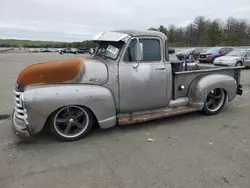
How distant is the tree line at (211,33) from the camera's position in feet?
179

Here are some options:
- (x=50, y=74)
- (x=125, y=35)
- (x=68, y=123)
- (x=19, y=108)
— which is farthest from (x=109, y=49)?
(x=19, y=108)

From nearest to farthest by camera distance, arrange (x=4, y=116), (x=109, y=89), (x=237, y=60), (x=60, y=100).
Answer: (x=60, y=100), (x=109, y=89), (x=4, y=116), (x=237, y=60)

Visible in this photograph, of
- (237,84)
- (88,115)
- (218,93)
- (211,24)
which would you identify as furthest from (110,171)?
(211,24)

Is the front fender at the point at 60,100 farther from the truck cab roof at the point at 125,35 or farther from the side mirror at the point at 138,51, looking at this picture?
the truck cab roof at the point at 125,35

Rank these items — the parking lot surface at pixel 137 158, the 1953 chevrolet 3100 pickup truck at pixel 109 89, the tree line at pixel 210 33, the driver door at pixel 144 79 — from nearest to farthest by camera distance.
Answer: the parking lot surface at pixel 137 158
the 1953 chevrolet 3100 pickup truck at pixel 109 89
the driver door at pixel 144 79
the tree line at pixel 210 33

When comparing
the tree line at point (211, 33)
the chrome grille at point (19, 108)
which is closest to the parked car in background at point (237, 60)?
Answer: the chrome grille at point (19, 108)

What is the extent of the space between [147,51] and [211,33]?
2352 inches

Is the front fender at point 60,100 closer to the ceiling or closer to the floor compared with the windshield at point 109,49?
closer to the floor

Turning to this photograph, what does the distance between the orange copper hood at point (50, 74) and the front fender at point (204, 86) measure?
2.74 metres

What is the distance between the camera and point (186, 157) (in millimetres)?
3545

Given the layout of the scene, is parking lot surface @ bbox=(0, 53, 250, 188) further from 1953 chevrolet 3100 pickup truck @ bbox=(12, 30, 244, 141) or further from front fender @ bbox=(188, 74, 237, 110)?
front fender @ bbox=(188, 74, 237, 110)

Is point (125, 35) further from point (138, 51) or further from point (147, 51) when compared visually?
point (147, 51)

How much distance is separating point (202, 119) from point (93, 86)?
9.20 ft

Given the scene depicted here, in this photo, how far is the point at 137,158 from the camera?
352 cm
